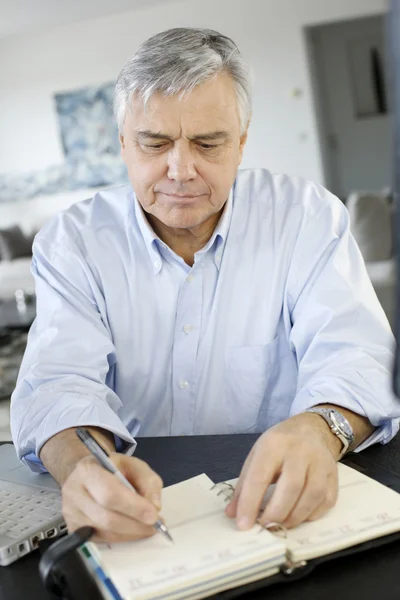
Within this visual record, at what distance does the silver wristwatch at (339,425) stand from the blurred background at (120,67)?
7.41 m

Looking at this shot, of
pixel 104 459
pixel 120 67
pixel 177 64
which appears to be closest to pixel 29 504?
pixel 104 459

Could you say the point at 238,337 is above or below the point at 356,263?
below

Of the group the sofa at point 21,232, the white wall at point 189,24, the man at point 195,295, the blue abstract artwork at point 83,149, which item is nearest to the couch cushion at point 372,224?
the sofa at point 21,232

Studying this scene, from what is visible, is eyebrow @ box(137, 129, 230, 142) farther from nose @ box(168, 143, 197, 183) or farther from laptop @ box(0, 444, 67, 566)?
laptop @ box(0, 444, 67, 566)

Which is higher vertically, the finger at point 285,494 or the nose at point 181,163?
the nose at point 181,163

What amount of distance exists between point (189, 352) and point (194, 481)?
1.64 ft

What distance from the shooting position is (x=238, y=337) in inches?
58.2

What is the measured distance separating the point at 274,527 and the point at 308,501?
0.05 meters

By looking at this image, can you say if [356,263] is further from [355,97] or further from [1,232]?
[355,97]

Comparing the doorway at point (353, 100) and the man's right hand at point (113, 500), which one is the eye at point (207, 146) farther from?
the doorway at point (353, 100)

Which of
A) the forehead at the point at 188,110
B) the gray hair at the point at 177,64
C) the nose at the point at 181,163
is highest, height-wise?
the gray hair at the point at 177,64

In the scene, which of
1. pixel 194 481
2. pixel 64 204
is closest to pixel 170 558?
pixel 194 481

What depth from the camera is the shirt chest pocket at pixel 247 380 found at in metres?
1.47

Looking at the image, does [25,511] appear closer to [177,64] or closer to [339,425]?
[339,425]
